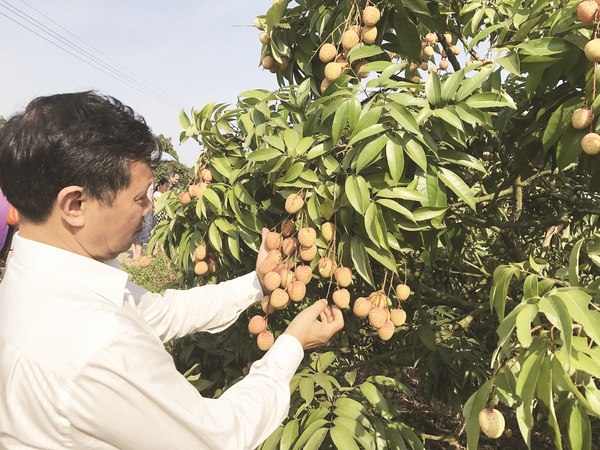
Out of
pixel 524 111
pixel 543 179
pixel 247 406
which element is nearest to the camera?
pixel 247 406

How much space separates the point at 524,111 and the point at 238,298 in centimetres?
91

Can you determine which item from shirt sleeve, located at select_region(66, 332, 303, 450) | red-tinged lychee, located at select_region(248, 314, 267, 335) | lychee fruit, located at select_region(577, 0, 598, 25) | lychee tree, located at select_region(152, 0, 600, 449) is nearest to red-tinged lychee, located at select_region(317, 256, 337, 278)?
lychee tree, located at select_region(152, 0, 600, 449)

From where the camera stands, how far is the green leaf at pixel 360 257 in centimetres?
114

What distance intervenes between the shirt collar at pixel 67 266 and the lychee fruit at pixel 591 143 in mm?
900

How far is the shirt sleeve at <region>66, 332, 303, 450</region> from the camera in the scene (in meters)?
0.73

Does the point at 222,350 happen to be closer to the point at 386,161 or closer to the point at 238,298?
the point at 238,298

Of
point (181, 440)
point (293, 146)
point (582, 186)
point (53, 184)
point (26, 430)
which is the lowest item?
point (582, 186)

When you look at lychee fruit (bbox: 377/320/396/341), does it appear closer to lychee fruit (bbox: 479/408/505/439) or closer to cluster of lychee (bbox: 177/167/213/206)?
lychee fruit (bbox: 479/408/505/439)

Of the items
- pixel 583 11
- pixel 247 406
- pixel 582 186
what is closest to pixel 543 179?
pixel 582 186

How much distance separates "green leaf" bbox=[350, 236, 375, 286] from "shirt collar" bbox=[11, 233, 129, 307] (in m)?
0.50

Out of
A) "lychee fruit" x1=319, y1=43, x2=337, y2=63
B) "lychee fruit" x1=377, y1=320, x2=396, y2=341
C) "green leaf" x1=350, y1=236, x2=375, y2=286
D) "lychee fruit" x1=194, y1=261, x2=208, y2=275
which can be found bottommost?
"lychee fruit" x1=377, y1=320, x2=396, y2=341

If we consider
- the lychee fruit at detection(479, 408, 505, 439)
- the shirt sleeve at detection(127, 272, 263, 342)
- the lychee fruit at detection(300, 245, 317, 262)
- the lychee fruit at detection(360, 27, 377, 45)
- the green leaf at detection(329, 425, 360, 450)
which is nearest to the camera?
the lychee fruit at detection(479, 408, 505, 439)

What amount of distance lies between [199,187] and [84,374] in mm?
822

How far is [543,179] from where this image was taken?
2.02m
